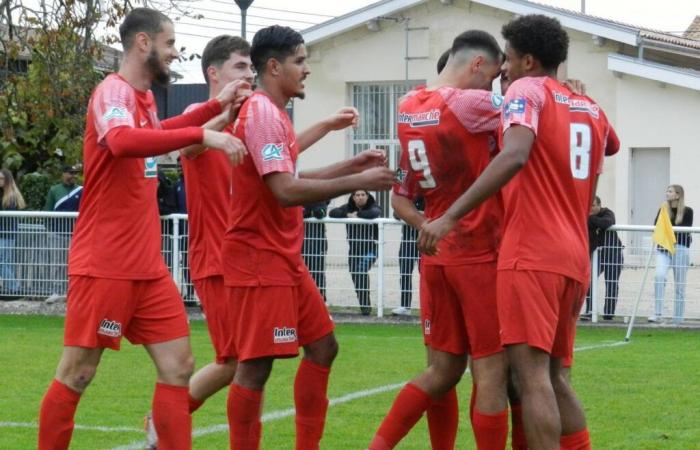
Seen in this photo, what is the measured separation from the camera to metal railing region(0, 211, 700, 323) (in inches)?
663

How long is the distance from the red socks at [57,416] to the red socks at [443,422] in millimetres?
1898

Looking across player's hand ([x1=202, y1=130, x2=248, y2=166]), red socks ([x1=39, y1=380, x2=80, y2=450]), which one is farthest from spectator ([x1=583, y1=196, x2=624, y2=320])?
player's hand ([x1=202, y1=130, x2=248, y2=166])

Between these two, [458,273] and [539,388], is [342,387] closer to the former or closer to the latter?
[458,273]

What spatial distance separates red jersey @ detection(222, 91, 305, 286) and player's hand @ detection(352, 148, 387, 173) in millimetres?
352

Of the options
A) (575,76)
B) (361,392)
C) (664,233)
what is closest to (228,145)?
(361,392)

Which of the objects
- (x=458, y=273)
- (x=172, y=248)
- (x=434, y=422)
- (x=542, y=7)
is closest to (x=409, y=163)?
(x=458, y=273)

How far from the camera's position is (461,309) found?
282 inches

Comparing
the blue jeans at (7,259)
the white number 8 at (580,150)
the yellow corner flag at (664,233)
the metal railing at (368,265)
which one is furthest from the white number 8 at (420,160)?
the blue jeans at (7,259)

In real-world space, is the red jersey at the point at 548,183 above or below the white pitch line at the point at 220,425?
above

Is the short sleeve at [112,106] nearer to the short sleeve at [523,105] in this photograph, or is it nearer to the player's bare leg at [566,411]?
the short sleeve at [523,105]

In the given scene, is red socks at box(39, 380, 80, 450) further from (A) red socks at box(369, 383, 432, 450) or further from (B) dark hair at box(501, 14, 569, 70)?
(B) dark hair at box(501, 14, 569, 70)

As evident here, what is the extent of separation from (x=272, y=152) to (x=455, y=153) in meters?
0.93

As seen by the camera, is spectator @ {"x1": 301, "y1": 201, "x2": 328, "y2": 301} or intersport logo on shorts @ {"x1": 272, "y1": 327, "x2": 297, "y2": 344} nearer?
intersport logo on shorts @ {"x1": 272, "y1": 327, "x2": 297, "y2": 344}

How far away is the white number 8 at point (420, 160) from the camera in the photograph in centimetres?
705
